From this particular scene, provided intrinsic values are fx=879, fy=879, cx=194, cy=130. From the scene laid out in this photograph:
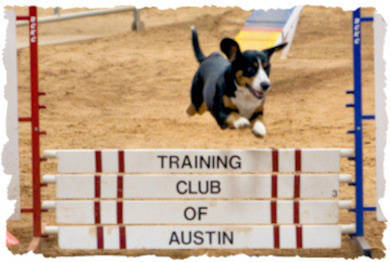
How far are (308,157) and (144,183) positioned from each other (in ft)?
4.14

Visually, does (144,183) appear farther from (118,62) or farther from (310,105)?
(118,62)

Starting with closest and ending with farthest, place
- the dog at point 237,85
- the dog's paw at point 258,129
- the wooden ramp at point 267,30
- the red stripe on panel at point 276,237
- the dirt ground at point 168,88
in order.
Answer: the dog at point 237,85 → the dog's paw at point 258,129 → the red stripe on panel at point 276,237 → the wooden ramp at point 267,30 → the dirt ground at point 168,88

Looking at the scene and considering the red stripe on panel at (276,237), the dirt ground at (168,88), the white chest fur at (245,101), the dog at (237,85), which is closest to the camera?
the dog at (237,85)

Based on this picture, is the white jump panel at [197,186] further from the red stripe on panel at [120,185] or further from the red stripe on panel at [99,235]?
the red stripe on panel at [99,235]

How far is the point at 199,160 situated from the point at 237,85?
1013 millimetres

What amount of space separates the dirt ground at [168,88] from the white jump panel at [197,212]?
3.10ft

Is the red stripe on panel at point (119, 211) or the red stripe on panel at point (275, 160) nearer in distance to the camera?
the red stripe on panel at point (275, 160)

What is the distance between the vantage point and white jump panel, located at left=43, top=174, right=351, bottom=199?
6.64 metres

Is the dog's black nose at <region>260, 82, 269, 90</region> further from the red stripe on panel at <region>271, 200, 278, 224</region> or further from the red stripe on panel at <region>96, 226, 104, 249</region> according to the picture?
the red stripe on panel at <region>96, 226, 104, 249</region>

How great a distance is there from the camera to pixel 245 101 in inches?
229

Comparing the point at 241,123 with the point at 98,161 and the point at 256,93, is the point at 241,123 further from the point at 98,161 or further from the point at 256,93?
the point at 98,161

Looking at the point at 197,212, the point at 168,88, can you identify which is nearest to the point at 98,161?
the point at 197,212

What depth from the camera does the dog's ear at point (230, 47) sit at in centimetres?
564

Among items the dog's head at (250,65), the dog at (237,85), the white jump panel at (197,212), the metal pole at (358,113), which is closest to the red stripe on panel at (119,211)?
the white jump panel at (197,212)
